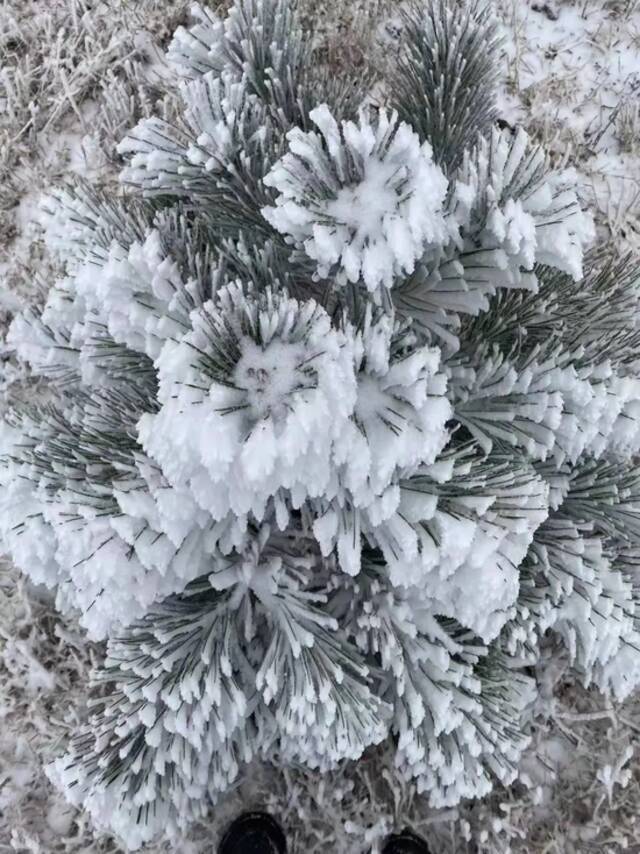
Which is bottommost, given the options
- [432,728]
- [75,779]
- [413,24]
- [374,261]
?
[75,779]

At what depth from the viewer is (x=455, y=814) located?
7.49 feet

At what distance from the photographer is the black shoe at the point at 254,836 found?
230 cm

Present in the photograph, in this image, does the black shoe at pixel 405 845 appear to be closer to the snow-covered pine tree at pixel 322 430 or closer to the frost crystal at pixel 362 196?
the snow-covered pine tree at pixel 322 430

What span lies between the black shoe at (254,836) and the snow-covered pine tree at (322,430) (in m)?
0.31

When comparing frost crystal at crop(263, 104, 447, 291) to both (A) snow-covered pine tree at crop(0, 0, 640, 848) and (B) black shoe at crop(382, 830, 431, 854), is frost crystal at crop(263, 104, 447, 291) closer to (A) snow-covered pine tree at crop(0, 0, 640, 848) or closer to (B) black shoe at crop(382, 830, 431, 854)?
(A) snow-covered pine tree at crop(0, 0, 640, 848)

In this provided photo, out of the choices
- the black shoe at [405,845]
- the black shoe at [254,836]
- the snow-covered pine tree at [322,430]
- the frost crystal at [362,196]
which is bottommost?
the black shoe at [254,836]

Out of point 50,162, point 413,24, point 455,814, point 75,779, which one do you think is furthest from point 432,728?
point 50,162

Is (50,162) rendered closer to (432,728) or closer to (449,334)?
(449,334)

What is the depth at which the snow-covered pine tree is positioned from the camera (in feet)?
3.96

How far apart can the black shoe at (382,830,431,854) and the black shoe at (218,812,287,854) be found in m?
0.35

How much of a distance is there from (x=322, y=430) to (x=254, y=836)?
1.78m

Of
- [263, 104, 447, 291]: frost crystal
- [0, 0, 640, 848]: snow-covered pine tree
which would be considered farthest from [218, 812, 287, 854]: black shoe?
[263, 104, 447, 291]: frost crystal

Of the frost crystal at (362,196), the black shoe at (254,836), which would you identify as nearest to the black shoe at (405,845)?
the black shoe at (254,836)

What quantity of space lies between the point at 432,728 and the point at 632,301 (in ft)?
4.02
